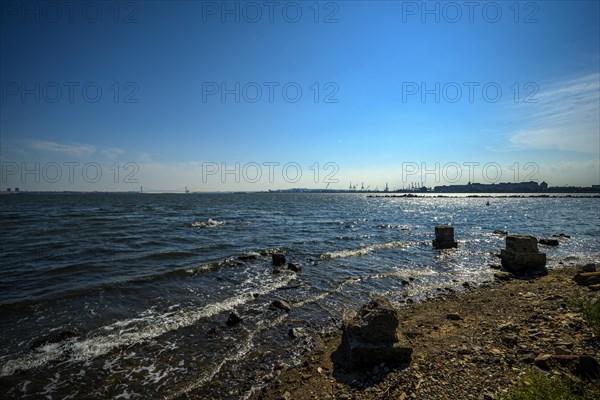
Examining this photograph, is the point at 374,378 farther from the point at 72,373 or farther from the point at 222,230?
the point at 222,230

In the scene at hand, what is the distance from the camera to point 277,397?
18.9 feet

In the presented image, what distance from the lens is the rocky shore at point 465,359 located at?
5.20 metres

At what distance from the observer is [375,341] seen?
6582mm

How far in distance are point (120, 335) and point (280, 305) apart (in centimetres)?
523

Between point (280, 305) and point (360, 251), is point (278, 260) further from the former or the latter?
point (360, 251)

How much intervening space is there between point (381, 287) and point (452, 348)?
6686 mm

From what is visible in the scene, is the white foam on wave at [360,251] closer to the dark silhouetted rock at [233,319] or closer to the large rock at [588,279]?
the dark silhouetted rock at [233,319]

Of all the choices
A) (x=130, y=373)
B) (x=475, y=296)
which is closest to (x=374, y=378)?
(x=130, y=373)

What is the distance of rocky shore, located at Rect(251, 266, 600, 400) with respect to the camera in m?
5.20

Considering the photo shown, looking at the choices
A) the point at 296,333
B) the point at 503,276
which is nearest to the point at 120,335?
the point at 296,333

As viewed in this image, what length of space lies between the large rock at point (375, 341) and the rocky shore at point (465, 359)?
0.20 meters

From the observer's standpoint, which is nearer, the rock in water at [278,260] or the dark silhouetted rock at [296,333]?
the dark silhouetted rock at [296,333]

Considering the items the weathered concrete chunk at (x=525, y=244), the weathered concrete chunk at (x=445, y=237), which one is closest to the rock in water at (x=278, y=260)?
the weathered concrete chunk at (x=525, y=244)

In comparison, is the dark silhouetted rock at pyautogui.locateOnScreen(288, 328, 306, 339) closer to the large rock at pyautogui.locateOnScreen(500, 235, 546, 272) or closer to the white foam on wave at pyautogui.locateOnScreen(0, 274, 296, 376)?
the white foam on wave at pyautogui.locateOnScreen(0, 274, 296, 376)
